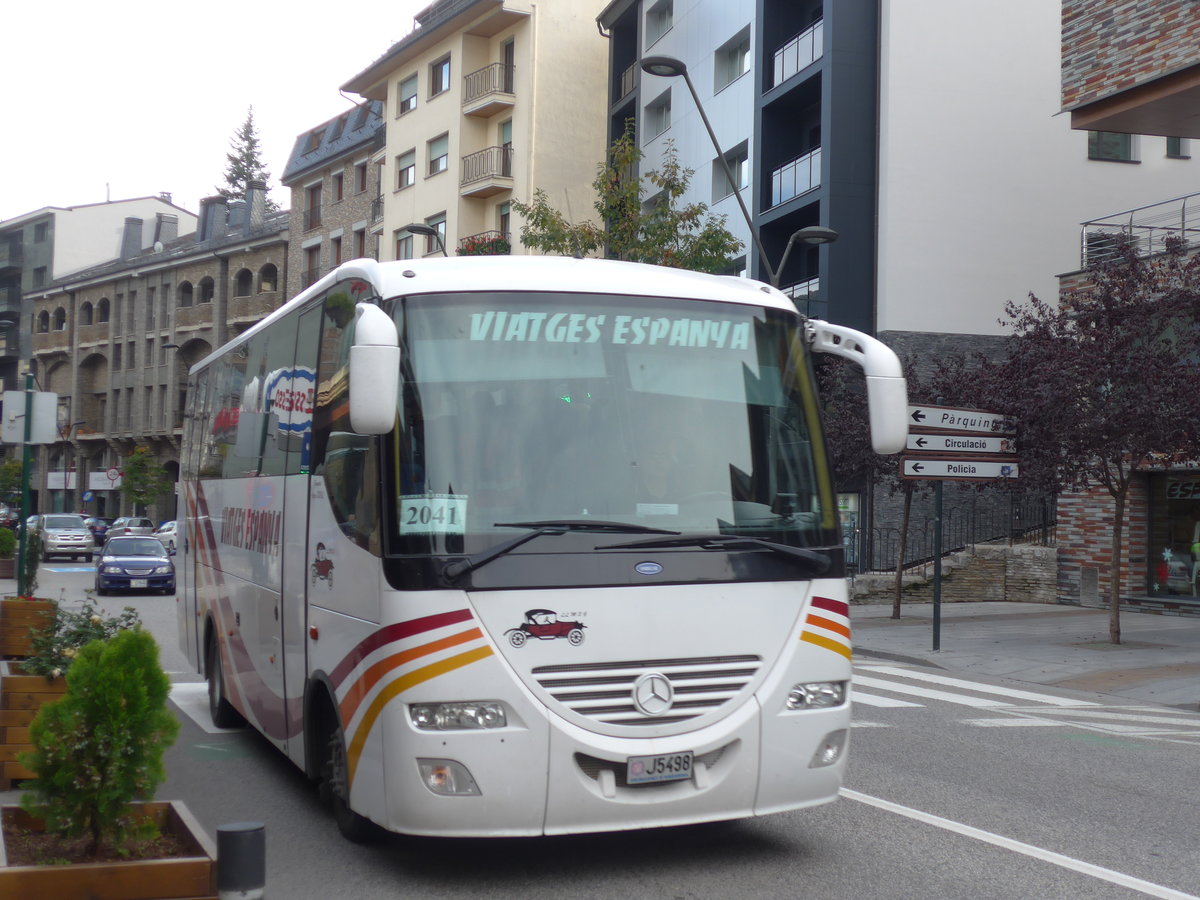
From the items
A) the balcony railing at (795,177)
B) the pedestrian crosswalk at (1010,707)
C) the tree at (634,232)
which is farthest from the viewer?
the balcony railing at (795,177)

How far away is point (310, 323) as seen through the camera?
775cm

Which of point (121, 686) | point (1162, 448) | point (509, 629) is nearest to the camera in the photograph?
point (121, 686)

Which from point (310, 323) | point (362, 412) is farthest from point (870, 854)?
point (310, 323)

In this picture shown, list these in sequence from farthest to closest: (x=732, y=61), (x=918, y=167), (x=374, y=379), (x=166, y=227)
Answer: (x=166, y=227) < (x=732, y=61) < (x=918, y=167) < (x=374, y=379)

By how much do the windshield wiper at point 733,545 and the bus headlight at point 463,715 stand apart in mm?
817

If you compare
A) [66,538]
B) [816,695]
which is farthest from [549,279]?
[66,538]

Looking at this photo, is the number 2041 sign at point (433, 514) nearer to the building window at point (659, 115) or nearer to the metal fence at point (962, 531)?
the metal fence at point (962, 531)

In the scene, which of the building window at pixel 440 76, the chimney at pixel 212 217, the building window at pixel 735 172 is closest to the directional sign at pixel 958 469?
the building window at pixel 735 172

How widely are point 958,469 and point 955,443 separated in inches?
13.1

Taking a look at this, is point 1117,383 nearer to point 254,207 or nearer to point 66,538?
point 66,538

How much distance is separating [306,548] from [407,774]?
6.47 ft

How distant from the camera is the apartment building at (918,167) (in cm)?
3109

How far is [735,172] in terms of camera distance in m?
35.8

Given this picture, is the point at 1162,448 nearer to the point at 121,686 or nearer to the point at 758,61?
the point at 121,686
